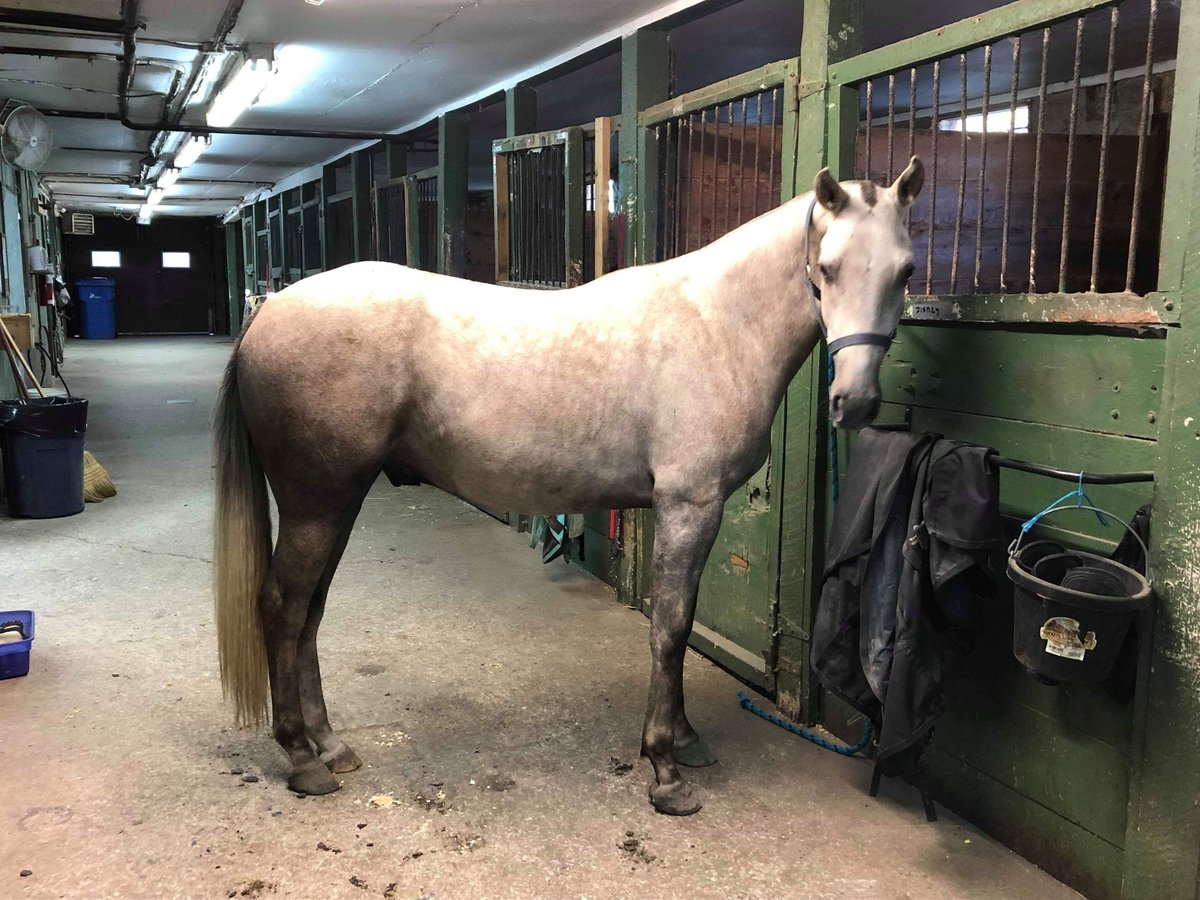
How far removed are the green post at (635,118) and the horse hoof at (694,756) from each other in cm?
178

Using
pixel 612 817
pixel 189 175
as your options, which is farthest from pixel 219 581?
pixel 189 175

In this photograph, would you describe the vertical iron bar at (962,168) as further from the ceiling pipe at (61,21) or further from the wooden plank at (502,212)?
the ceiling pipe at (61,21)

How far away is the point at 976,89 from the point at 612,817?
4689 mm

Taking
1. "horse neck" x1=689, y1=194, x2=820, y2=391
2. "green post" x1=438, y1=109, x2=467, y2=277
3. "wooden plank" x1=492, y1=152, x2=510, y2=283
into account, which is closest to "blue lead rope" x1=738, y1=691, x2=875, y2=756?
"horse neck" x1=689, y1=194, x2=820, y2=391

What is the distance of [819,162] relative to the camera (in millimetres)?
2396

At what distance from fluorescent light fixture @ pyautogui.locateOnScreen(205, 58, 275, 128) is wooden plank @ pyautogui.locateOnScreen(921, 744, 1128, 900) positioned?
4.58 m

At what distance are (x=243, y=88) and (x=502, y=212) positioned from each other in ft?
6.23

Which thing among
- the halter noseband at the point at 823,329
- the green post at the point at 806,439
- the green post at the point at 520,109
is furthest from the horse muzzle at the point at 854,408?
the green post at the point at 520,109

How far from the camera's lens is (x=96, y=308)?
58.4 ft

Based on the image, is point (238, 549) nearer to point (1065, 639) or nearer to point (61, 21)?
point (1065, 639)

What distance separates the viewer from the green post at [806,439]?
2387 mm

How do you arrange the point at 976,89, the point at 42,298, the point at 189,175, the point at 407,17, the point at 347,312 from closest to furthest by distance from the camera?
the point at 347,312
the point at 407,17
the point at 976,89
the point at 42,298
the point at 189,175

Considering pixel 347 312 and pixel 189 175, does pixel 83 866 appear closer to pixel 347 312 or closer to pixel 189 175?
pixel 347 312

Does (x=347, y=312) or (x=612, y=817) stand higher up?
(x=347, y=312)
